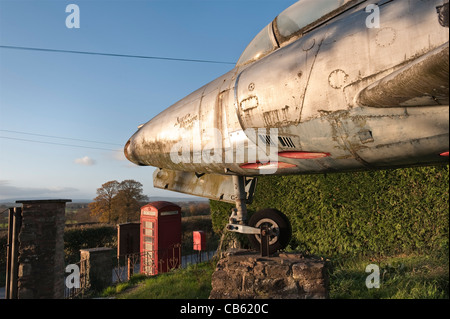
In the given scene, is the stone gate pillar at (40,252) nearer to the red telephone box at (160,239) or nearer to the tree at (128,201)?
the red telephone box at (160,239)

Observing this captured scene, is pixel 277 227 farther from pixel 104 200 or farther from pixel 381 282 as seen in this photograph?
pixel 104 200

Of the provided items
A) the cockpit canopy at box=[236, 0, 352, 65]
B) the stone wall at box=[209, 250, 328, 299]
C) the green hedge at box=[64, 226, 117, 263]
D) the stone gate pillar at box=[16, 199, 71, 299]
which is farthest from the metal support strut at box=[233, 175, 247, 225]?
the green hedge at box=[64, 226, 117, 263]

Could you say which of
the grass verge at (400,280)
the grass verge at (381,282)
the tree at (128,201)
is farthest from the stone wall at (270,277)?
the tree at (128,201)

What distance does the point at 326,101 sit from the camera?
3.13m

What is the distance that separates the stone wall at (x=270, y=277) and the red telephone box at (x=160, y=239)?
893 cm

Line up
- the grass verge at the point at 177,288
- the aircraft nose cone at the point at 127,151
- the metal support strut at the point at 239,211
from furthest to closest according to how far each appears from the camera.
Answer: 1. the aircraft nose cone at the point at 127,151
2. the grass verge at the point at 177,288
3. the metal support strut at the point at 239,211

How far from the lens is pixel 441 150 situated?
2812 mm

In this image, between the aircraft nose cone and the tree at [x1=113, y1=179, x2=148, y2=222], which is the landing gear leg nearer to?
the aircraft nose cone

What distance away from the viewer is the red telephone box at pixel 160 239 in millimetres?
13227

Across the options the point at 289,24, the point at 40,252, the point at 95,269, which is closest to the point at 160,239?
the point at 95,269

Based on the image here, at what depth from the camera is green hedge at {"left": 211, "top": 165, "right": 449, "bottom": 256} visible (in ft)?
25.1

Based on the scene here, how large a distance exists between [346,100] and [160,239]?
39.8 ft

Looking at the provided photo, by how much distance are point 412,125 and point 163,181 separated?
573cm
